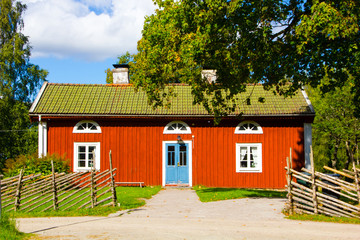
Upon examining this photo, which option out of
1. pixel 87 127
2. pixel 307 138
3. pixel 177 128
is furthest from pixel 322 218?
pixel 87 127

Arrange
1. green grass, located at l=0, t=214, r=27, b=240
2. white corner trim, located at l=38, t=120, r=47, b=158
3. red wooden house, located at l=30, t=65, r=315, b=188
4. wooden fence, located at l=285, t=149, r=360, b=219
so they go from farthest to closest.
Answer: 1. red wooden house, located at l=30, t=65, r=315, b=188
2. white corner trim, located at l=38, t=120, r=47, b=158
3. wooden fence, located at l=285, t=149, r=360, b=219
4. green grass, located at l=0, t=214, r=27, b=240

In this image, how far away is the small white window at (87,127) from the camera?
68.8 ft

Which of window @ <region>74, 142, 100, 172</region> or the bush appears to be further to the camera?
window @ <region>74, 142, 100, 172</region>

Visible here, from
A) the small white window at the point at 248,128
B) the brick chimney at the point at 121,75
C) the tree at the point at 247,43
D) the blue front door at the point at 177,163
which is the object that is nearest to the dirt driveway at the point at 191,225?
the tree at the point at 247,43

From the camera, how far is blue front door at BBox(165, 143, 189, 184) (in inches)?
824

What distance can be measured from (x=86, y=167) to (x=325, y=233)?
1414 cm

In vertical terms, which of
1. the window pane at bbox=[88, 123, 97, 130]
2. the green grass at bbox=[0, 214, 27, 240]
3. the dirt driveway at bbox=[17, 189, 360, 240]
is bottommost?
the dirt driveway at bbox=[17, 189, 360, 240]

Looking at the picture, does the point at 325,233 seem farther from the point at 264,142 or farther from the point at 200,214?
the point at 264,142

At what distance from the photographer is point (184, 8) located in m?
13.7

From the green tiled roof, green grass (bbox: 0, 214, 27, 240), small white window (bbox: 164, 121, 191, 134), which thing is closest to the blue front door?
small white window (bbox: 164, 121, 191, 134)

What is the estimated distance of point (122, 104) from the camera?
2162 cm

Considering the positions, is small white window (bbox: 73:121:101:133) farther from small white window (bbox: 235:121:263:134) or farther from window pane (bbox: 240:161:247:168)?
window pane (bbox: 240:161:247:168)

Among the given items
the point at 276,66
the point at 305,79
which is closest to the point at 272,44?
the point at 276,66

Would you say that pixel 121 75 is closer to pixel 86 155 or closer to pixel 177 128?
Result: pixel 177 128
